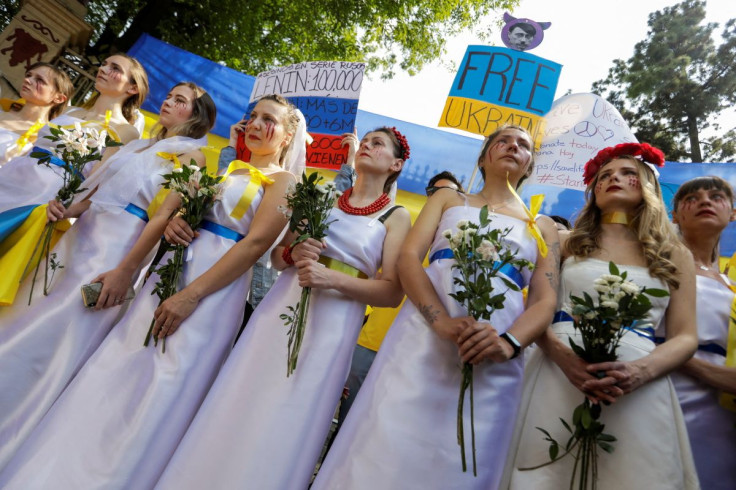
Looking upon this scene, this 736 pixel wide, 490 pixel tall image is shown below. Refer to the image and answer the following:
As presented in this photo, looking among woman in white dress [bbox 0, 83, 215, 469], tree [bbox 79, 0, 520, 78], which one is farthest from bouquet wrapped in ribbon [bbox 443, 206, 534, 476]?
tree [bbox 79, 0, 520, 78]

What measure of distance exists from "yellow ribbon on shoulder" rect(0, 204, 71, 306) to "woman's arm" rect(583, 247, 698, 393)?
10.7ft

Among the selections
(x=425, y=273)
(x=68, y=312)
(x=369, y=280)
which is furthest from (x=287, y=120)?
(x=68, y=312)

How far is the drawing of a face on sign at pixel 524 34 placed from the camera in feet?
20.9

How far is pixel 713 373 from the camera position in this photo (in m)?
2.54

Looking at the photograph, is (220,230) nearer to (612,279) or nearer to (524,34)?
(612,279)

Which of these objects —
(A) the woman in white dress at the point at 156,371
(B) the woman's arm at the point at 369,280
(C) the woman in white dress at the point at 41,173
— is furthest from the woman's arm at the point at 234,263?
(C) the woman in white dress at the point at 41,173

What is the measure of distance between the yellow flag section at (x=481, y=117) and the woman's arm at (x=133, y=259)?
3.48m

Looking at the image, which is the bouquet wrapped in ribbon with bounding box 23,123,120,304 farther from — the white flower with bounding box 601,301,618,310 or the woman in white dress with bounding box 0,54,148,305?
the white flower with bounding box 601,301,618,310

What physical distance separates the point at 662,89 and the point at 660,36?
2123mm

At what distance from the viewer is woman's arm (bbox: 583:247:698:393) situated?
2.05 metres

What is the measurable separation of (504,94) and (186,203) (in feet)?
13.7

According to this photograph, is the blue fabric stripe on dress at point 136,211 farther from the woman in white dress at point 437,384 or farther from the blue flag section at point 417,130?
the blue flag section at point 417,130

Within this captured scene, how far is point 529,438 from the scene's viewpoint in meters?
2.26

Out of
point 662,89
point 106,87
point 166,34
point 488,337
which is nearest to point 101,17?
point 166,34
